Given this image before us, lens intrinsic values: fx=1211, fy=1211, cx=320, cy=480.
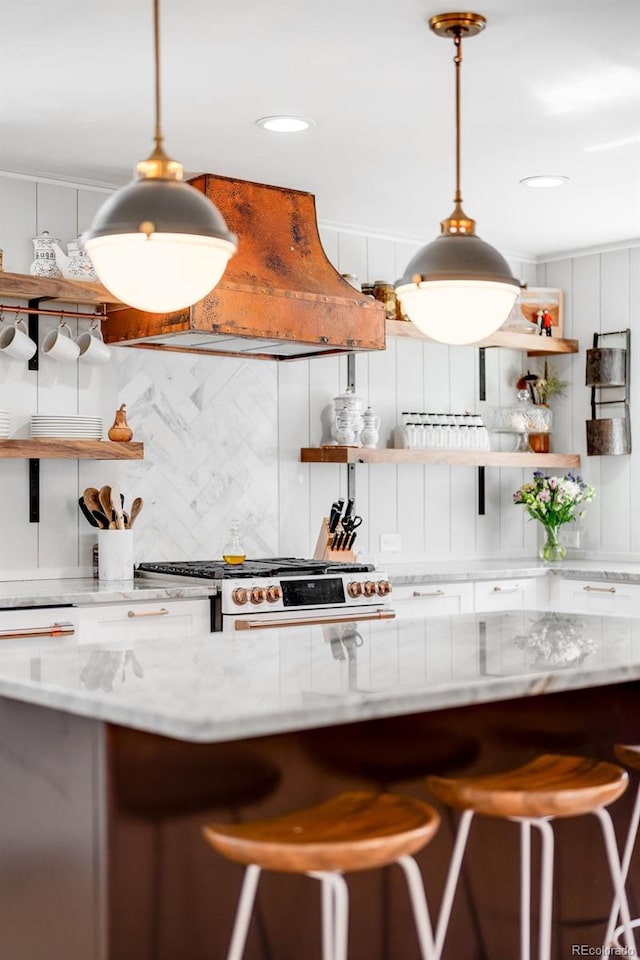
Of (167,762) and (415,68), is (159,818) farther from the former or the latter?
(415,68)

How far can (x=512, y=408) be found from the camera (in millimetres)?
6266

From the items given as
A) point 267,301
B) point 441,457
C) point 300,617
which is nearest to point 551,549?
point 441,457

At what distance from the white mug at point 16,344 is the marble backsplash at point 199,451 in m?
0.46

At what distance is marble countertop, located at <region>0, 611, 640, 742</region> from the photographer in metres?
2.02

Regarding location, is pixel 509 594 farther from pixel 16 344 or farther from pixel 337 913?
pixel 337 913

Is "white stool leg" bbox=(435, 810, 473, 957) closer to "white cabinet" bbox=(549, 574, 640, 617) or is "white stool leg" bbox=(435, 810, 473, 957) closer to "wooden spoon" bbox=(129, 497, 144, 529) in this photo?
"wooden spoon" bbox=(129, 497, 144, 529)

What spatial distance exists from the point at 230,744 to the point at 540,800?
59 cm

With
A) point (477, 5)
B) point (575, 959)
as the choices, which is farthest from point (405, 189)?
point (575, 959)

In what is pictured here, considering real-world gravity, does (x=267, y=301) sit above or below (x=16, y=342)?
above

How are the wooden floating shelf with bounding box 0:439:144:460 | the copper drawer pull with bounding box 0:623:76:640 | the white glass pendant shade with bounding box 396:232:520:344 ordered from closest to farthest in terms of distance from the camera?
the white glass pendant shade with bounding box 396:232:520:344 → the copper drawer pull with bounding box 0:623:76:640 → the wooden floating shelf with bounding box 0:439:144:460

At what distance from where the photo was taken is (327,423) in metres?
5.67

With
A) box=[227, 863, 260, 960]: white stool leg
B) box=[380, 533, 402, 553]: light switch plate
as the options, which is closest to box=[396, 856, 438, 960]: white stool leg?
box=[227, 863, 260, 960]: white stool leg

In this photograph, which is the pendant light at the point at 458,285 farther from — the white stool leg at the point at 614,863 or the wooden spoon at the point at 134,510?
the wooden spoon at the point at 134,510

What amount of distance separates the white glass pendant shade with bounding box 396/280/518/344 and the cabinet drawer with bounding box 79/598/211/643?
5.65ft
